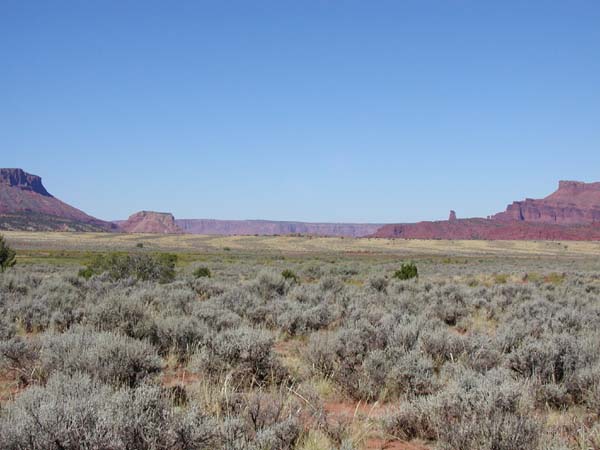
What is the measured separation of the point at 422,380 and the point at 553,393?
1.49 meters

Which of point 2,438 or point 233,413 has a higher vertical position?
point 2,438

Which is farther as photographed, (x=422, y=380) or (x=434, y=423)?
(x=422, y=380)

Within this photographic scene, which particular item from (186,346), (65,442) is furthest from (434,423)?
(186,346)

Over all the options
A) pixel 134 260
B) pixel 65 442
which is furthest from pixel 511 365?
pixel 134 260

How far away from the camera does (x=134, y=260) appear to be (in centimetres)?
2445

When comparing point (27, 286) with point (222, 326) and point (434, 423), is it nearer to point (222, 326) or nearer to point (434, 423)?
point (222, 326)

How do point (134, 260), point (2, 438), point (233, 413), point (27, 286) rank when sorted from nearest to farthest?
point (2, 438)
point (233, 413)
point (27, 286)
point (134, 260)

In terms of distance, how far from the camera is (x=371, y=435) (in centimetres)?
505

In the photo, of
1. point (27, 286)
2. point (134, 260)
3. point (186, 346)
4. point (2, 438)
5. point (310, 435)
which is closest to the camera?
point (2, 438)

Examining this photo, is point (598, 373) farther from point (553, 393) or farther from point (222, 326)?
point (222, 326)

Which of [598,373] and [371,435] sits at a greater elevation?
[598,373]

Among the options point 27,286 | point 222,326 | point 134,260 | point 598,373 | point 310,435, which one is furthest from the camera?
point 134,260

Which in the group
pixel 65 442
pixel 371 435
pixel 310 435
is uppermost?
pixel 65 442

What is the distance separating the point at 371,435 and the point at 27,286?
49.3 feet
